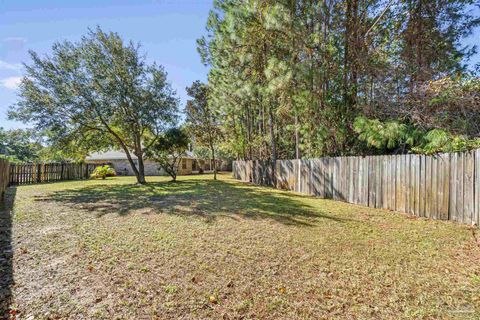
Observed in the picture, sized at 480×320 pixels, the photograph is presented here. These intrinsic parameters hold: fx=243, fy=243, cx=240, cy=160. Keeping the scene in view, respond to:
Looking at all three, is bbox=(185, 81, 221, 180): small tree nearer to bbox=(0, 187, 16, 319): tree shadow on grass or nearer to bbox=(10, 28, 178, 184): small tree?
bbox=(10, 28, 178, 184): small tree

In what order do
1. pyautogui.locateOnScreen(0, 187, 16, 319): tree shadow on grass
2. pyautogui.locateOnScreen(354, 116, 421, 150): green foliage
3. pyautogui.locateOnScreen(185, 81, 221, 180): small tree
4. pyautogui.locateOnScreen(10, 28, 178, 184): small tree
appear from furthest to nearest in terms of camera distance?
pyautogui.locateOnScreen(185, 81, 221, 180): small tree, pyautogui.locateOnScreen(10, 28, 178, 184): small tree, pyautogui.locateOnScreen(354, 116, 421, 150): green foliage, pyautogui.locateOnScreen(0, 187, 16, 319): tree shadow on grass

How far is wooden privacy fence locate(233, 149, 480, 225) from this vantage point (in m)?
5.09

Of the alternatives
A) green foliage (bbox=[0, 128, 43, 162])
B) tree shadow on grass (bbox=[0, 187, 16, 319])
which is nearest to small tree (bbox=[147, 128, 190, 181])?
tree shadow on grass (bbox=[0, 187, 16, 319])

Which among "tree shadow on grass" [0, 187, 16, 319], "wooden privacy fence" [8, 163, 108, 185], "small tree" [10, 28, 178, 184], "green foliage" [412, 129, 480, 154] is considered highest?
"small tree" [10, 28, 178, 184]

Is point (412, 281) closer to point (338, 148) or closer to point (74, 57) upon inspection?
point (338, 148)

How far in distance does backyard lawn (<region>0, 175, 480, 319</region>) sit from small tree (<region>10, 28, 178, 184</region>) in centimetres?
864

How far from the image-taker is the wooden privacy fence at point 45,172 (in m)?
14.5

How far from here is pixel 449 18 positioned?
8.87 meters

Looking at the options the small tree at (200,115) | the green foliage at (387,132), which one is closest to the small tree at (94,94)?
the small tree at (200,115)

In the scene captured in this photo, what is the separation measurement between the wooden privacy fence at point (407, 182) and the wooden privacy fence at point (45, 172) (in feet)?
54.0

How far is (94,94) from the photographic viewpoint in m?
13.0

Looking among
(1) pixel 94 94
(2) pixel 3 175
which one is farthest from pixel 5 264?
(1) pixel 94 94

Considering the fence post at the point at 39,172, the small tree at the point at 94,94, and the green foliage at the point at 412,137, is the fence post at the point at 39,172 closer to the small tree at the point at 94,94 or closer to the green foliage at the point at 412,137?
the small tree at the point at 94,94

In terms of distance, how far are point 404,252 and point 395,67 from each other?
24.3ft
